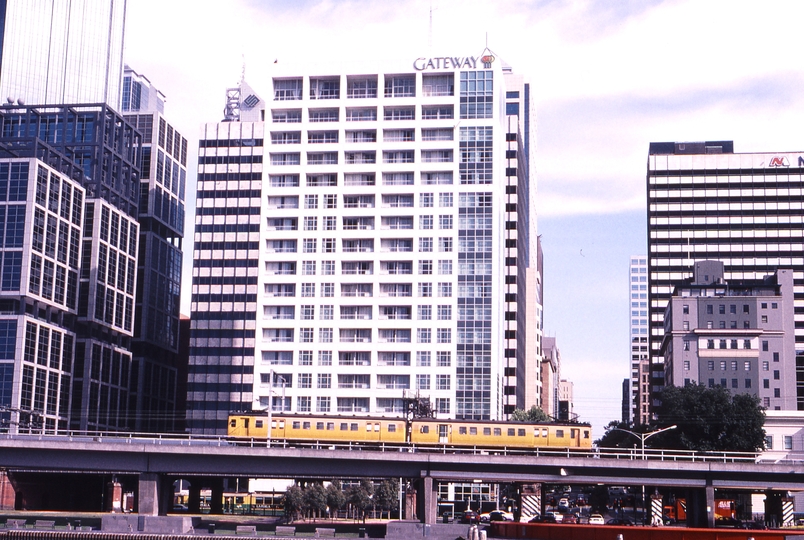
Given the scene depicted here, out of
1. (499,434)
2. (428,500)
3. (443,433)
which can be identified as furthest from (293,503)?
(428,500)

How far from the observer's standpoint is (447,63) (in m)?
173

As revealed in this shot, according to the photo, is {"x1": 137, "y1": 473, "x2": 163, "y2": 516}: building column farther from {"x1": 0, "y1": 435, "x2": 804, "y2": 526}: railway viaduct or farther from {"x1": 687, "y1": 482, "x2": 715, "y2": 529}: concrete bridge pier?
{"x1": 687, "y1": 482, "x2": 715, "y2": 529}: concrete bridge pier

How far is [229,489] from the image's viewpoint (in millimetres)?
185875

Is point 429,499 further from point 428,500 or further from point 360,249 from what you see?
point 360,249

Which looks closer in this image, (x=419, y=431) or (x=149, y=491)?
(x=149, y=491)

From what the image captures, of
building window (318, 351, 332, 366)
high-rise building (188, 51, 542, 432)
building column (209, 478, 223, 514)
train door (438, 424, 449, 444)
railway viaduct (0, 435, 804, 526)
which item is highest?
high-rise building (188, 51, 542, 432)

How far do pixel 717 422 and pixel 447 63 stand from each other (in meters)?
74.4

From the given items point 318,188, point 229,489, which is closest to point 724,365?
point 318,188

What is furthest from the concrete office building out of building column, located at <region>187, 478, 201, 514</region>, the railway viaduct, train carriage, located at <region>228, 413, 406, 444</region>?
building column, located at <region>187, 478, 201, 514</region>

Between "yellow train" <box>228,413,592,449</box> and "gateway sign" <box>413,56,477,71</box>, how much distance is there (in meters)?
78.3

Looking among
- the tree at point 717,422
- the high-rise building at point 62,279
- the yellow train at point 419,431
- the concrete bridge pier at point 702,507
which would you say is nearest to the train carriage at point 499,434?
the yellow train at point 419,431

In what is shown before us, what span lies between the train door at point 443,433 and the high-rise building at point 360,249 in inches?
2008

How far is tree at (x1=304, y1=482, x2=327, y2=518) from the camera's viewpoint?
127188 mm

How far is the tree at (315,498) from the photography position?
12719 cm
